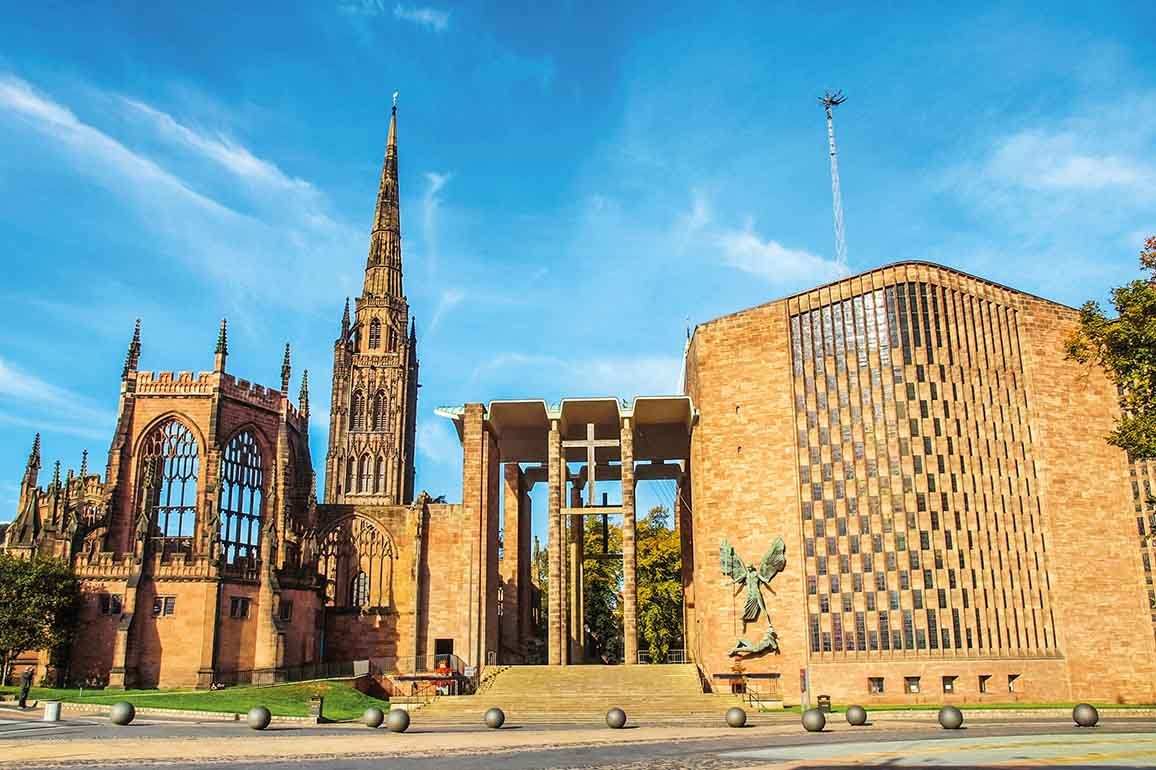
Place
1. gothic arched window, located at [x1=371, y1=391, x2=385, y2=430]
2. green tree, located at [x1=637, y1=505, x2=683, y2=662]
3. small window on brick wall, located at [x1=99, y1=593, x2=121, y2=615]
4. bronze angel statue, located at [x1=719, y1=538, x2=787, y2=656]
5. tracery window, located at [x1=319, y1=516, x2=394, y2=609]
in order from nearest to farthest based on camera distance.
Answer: small window on brick wall, located at [x1=99, y1=593, x2=121, y2=615]
bronze angel statue, located at [x1=719, y1=538, x2=787, y2=656]
tracery window, located at [x1=319, y1=516, x2=394, y2=609]
green tree, located at [x1=637, y1=505, x2=683, y2=662]
gothic arched window, located at [x1=371, y1=391, x2=385, y2=430]

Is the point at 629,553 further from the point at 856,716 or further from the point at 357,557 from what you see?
the point at 856,716

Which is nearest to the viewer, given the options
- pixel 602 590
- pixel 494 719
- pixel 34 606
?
pixel 494 719

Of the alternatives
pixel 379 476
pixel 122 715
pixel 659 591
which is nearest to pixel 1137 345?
pixel 122 715

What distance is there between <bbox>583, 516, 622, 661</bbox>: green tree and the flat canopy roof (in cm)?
1305

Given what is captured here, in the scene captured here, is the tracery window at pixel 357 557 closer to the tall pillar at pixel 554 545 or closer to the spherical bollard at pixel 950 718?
the tall pillar at pixel 554 545

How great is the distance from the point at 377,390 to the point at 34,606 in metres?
54.7

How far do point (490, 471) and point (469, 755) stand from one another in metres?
34.0

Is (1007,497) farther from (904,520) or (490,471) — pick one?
(490,471)

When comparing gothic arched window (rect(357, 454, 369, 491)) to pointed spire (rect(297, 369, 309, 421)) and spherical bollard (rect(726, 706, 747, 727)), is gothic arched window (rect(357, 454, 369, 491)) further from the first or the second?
spherical bollard (rect(726, 706, 747, 727))

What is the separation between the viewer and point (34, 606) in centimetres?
4169

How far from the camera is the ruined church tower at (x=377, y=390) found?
92250mm

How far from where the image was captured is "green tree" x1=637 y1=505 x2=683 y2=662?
215 feet

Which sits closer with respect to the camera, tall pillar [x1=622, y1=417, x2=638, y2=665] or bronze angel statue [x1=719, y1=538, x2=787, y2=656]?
bronze angel statue [x1=719, y1=538, x2=787, y2=656]

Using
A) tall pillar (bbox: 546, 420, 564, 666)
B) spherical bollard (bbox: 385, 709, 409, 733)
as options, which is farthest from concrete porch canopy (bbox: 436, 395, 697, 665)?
spherical bollard (bbox: 385, 709, 409, 733)
